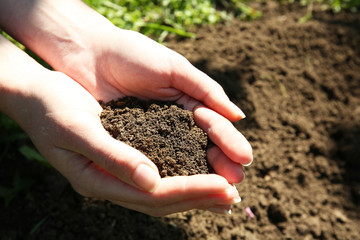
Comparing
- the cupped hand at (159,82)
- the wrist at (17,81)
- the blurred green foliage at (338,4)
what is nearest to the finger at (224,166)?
the cupped hand at (159,82)

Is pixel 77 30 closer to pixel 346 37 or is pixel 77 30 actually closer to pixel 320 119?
pixel 320 119

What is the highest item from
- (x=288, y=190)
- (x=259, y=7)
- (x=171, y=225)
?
(x=259, y=7)

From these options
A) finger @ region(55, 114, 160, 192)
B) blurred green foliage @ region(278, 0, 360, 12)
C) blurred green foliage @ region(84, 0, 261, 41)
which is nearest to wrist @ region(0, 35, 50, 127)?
finger @ region(55, 114, 160, 192)

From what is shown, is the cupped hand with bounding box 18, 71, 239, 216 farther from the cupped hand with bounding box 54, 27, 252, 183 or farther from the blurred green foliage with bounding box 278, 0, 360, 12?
the blurred green foliage with bounding box 278, 0, 360, 12

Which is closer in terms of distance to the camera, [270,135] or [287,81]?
[270,135]

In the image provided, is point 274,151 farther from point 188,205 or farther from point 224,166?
point 188,205

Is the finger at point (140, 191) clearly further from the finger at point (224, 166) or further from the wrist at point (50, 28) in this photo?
the wrist at point (50, 28)

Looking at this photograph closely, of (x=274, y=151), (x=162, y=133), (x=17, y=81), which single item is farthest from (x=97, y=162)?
(x=274, y=151)

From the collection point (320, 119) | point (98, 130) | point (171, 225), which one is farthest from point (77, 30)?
point (320, 119)
